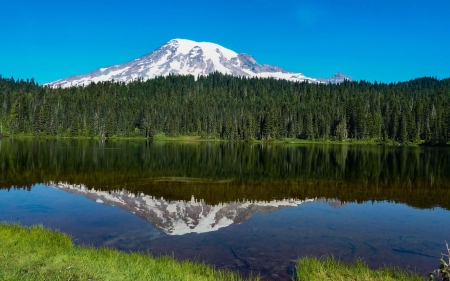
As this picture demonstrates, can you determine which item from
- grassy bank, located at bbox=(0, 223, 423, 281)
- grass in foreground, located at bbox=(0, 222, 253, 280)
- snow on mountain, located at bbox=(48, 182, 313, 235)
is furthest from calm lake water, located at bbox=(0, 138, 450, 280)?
grass in foreground, located at bbox=(0, 222, 253, 280)

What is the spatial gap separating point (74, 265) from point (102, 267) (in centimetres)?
89

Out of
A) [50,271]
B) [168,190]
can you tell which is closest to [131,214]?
[168,190]

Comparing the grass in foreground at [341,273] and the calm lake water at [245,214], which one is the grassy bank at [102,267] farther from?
the calm lake water at [245,214]

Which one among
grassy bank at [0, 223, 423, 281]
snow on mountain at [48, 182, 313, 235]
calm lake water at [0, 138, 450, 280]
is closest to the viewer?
grassy bank at [0, 223, 423, 281]

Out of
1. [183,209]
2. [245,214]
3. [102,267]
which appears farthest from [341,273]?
[183,209]

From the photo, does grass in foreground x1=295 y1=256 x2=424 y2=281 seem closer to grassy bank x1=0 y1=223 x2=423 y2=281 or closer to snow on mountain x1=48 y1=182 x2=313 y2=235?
grassy bank x1=0 y1=223 x2=423 y2=281

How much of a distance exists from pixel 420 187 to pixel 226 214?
945 inches

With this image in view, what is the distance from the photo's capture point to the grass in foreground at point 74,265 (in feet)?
34.3

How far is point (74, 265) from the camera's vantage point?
36.9ft

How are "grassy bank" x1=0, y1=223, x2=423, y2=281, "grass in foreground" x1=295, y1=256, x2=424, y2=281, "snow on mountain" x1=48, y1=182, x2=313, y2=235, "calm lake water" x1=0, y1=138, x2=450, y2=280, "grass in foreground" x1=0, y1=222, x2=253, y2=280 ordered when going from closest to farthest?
1. "grass in foreground" x1=0, y1=222, x2=253, y2=280
2. "grassy bank" x1=0, y1=223, x2=423, y2=281
3. "grass in foreground" x1=295, y1=256, x2=424, y2=281
4. "calm lake water" x1=0, y1=138, x2=450, y2=280
5. "snow on mountain" x1=48, y1=182, x2=313, y2=235

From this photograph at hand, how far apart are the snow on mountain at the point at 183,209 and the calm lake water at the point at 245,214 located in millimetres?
70

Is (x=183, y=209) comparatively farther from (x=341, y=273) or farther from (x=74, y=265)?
(x=341, y=273)

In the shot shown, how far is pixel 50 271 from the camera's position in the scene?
1064 cm

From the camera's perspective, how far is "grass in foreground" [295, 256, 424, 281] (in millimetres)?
12414
